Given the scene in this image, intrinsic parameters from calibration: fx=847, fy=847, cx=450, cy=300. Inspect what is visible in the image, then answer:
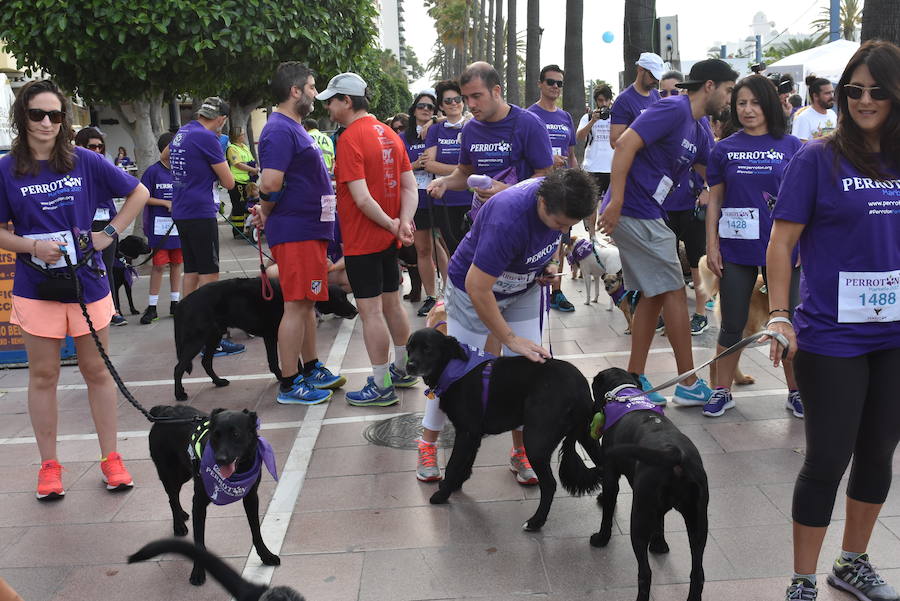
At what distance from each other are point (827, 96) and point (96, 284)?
8.33m

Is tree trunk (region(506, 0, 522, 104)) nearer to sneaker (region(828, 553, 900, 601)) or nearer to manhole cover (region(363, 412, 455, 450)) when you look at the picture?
manhole cover (region(363, 412, 455, 450))

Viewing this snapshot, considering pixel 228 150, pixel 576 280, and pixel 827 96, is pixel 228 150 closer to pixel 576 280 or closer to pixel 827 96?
pixel 576 280

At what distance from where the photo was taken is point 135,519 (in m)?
4.30

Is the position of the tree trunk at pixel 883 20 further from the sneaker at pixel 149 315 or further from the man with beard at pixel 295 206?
the sneaker at pixel 149 315

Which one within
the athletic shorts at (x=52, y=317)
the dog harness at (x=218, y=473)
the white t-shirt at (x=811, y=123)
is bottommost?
the dog harness at (x=218, y=473)

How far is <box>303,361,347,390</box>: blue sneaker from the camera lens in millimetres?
6312

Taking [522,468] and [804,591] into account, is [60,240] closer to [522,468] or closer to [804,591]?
[522,468]

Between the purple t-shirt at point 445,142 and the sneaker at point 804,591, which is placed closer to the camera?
the sneaker at point 804,591

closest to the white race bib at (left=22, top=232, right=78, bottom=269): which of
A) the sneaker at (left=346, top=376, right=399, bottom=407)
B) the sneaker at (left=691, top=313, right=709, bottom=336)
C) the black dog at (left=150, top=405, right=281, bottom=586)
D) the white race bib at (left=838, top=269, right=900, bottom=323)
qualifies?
the black dog at (left=150, top=405, right=281, bottom=586)

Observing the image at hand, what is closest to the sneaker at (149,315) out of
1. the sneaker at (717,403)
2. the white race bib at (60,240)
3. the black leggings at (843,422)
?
the white race bib at (60,240)

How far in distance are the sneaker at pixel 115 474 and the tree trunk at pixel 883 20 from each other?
5.69 meters

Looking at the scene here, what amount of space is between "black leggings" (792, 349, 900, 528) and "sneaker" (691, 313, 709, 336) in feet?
14.7

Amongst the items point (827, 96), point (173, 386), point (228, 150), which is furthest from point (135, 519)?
point (228, 150)

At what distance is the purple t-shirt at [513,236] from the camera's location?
393 centimetres
